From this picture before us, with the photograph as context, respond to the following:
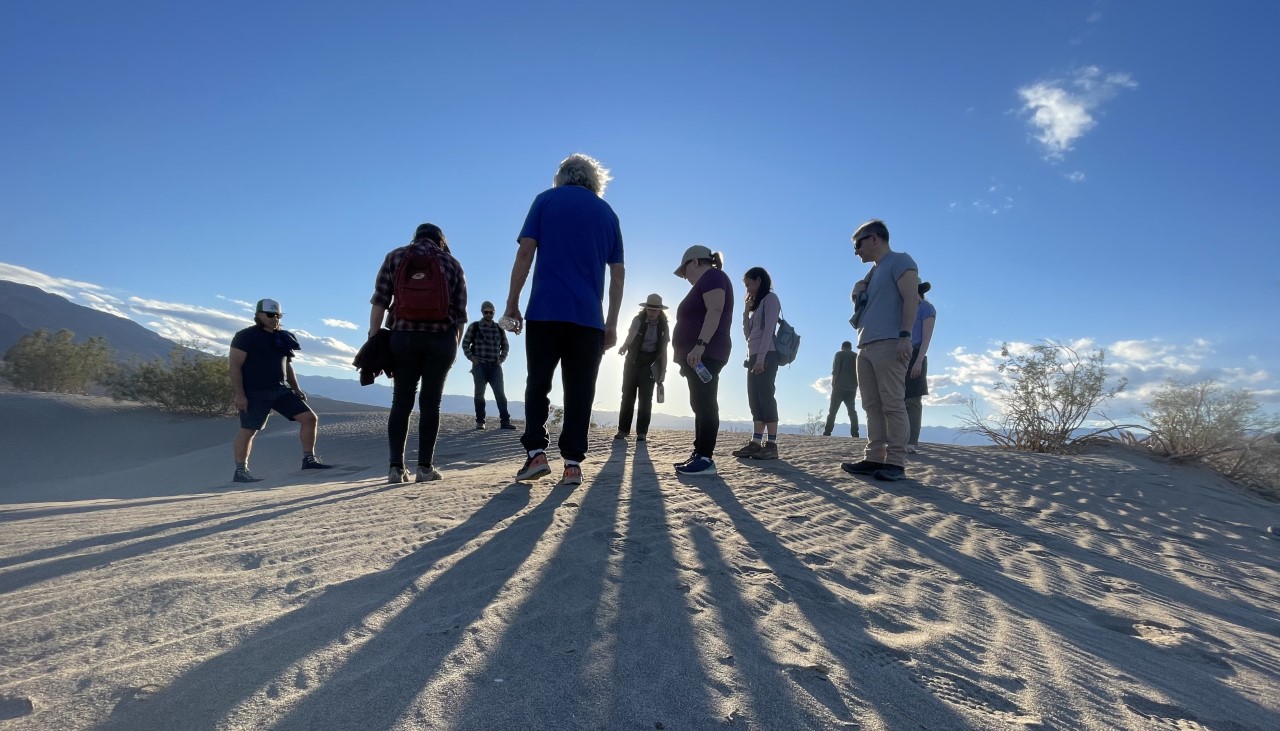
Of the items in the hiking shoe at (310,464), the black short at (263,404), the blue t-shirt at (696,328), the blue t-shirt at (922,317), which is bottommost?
the hiking shoe at (310,464)

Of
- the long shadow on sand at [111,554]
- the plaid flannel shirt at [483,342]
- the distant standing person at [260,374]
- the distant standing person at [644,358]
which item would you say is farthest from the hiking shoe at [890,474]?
the plaid flannel shirt at [483,342]

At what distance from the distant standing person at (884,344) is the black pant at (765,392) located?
116cm

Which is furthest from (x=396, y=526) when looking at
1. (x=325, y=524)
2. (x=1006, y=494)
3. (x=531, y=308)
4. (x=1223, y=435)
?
(x=1223, y=435)

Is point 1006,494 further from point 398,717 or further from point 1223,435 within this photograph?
point 1223,435

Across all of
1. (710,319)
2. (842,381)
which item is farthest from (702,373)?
(842,381)

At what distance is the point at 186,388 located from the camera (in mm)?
11344

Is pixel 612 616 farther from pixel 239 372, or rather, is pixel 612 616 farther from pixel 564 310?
pixel 239 372

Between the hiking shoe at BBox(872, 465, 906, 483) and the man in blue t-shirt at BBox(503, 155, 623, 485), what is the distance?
2738mm

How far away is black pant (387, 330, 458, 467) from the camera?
13.9 ft

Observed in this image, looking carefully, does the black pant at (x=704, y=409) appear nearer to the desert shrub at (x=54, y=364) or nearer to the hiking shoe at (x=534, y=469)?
the hiking shoe at (x=534, y=469)

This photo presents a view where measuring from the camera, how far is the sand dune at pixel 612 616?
3.92 feet

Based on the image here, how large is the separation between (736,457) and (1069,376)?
6.15 m

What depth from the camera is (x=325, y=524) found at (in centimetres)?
263

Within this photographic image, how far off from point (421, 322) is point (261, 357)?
3195 millimetres
